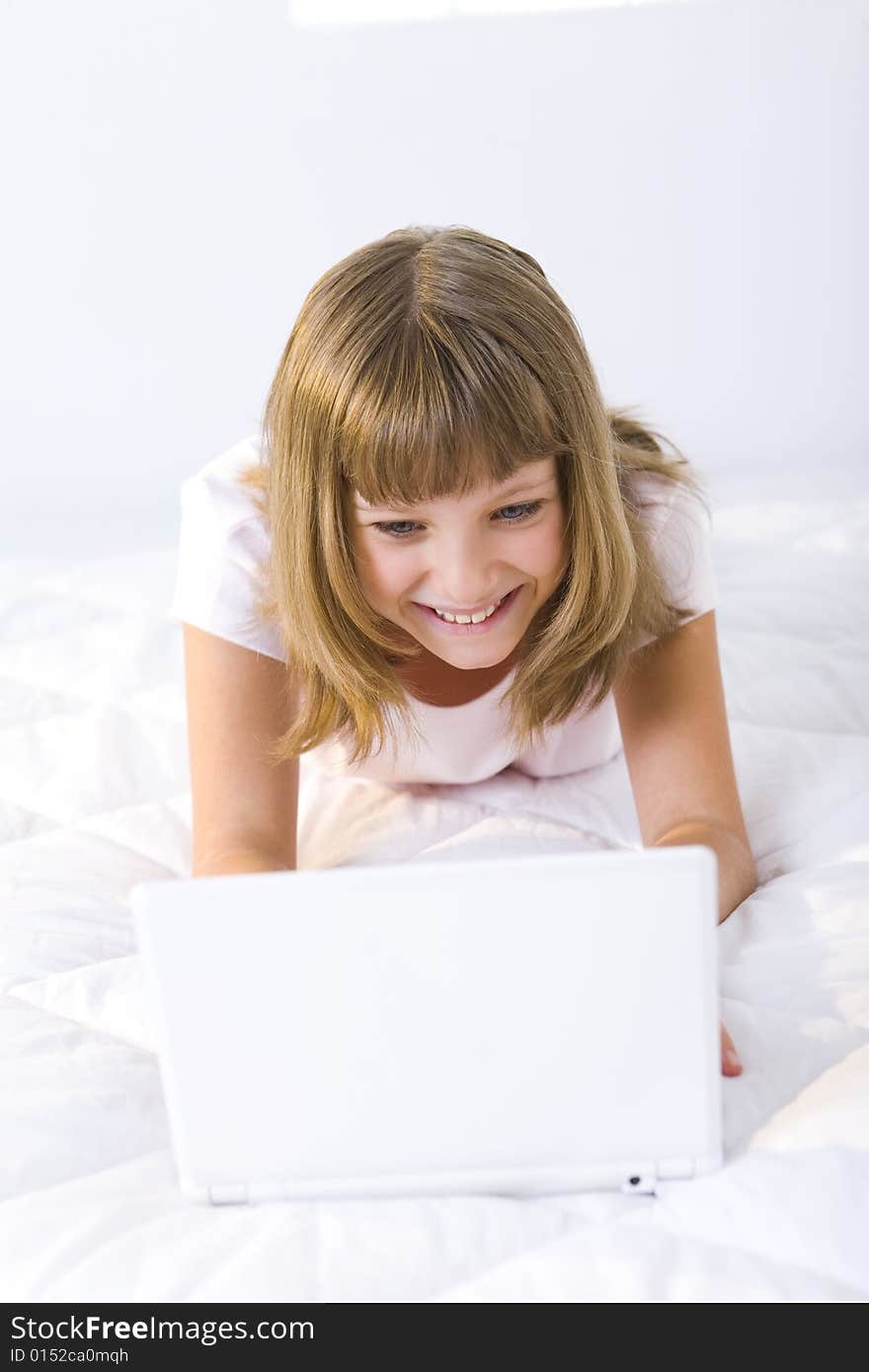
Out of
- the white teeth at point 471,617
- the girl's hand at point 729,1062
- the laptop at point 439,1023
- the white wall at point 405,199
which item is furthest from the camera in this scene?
the white wall at point 405,199

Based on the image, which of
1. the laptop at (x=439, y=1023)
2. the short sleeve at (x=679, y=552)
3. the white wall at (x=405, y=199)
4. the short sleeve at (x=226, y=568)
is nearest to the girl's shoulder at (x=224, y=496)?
the short sleeve at (x=226, y=568)

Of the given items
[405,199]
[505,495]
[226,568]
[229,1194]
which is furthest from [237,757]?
[405,199]

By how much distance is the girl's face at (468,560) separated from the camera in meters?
1.04

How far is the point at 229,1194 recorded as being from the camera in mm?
824

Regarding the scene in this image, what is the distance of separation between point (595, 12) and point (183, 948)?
2508 millimetres

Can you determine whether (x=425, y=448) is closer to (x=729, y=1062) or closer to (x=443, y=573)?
(x=443, y=573)

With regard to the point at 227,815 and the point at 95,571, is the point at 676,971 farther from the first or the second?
the point at 95,571

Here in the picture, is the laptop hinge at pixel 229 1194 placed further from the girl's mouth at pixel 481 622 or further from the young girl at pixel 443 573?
the girl's mouth at pixel 481 622

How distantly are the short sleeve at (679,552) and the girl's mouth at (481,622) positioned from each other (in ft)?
0.59

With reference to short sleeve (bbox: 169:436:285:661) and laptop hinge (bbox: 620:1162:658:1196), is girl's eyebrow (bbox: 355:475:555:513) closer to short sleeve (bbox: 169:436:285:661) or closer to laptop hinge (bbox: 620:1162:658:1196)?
short sleeve (bbox: 169:436:285:661)

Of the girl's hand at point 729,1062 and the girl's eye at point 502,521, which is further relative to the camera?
the girl's eye at point 502,521

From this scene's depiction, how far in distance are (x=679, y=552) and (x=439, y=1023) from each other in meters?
0.65

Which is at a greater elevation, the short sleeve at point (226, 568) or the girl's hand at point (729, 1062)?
the short sleeve at point (226, 568)
